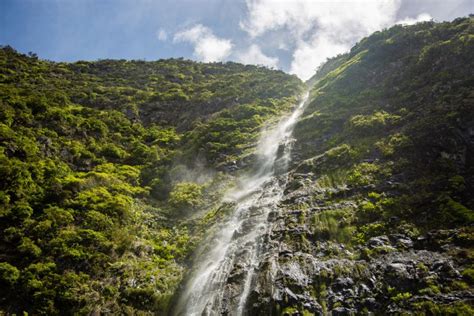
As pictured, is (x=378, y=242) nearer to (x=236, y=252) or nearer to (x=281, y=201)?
(x=281, y=201)

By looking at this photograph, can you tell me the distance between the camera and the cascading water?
48.4ft

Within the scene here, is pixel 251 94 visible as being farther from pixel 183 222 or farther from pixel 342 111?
pixel 183 222

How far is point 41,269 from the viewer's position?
1474cm

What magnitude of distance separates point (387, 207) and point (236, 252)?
8.23 m

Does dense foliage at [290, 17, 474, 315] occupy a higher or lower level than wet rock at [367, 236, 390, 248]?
higher

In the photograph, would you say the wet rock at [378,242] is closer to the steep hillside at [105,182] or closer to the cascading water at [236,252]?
the cascading water at [236,252]

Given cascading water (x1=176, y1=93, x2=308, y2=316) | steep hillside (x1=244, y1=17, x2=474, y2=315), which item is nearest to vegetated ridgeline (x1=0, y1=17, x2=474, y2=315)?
steep hillside (x1=244, y1=17, x2=474, y2=315)

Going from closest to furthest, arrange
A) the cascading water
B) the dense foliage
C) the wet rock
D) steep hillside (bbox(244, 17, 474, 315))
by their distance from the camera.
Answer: steep hillside (bbox(244, 17, 474, 315))
the dense foliage
the wet rock
the cascading water

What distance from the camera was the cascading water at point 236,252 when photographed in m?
14.8

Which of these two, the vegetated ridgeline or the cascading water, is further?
the cascading water

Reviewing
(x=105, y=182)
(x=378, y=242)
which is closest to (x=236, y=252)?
(x=378, y=242)

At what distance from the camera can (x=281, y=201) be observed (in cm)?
2053

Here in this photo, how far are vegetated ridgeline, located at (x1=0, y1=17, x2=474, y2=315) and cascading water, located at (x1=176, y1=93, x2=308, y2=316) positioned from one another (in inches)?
8.4

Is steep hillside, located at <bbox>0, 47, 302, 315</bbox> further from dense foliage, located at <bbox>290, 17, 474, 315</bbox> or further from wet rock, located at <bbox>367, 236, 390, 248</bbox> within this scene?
wet rock, located at <bbox>367, 236, 390, 248</bbox>
